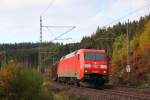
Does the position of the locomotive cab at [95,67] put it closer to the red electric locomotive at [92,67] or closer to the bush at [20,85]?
the red electric locomotive at [92,67]

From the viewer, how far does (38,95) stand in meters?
17.4

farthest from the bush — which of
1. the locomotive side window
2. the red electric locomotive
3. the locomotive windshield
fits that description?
the locomotive side window

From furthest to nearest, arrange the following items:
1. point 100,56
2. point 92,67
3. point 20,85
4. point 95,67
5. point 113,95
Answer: point 100,56
point 92,67
point 95,67
point 113,95
point 20,85

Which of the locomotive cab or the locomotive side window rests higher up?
the locomotive side window

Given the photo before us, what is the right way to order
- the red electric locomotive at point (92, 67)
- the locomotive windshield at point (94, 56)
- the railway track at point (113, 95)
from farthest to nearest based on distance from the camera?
the locomotive windshield at point (94, 56)
the red electric locomotive at point (92, 67)
the railway track at point (113, 95)

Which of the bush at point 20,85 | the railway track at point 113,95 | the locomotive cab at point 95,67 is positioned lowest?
the railway track at point 113,95

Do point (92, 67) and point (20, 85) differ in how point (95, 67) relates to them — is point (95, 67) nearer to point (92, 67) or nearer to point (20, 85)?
point (92, 67)

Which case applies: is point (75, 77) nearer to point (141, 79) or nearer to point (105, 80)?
point (105, 80)

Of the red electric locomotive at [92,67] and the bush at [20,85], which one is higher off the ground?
the red electric locomotive at [92,67]

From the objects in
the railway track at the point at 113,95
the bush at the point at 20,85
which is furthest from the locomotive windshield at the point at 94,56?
the bush at the point at 20,85

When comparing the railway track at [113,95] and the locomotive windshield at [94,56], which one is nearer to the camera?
the railway track at [113,95]

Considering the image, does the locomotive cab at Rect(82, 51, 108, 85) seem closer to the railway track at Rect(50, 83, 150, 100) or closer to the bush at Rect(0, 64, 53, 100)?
the railway track at Rect(50, 83, 150, 100)

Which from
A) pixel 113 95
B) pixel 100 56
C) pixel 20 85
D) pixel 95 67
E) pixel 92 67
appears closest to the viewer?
pixel 20 85

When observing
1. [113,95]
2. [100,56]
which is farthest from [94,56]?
[113,95]
